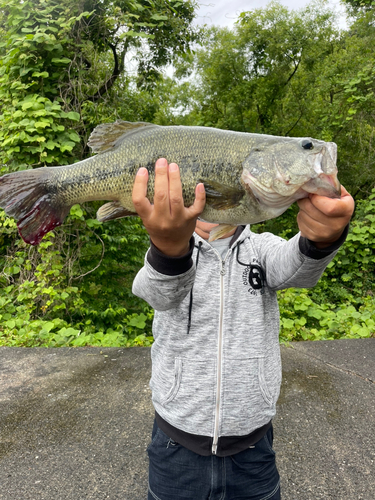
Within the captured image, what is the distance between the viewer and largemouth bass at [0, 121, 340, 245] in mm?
1327

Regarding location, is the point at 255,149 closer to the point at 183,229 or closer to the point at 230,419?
the point at 183,229

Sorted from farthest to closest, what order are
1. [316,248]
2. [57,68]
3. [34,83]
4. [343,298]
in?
1. [343,298]
2. [57,68]
3. [34,83]
4. [316,248]

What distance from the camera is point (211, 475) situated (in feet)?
5.40

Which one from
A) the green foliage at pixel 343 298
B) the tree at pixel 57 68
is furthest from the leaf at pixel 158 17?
the green foliage at pixel 343 298

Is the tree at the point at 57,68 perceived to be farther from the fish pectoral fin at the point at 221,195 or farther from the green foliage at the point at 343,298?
the green foliage at the point at 343,298

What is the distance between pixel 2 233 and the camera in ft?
18.8

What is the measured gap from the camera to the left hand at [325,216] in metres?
1.28

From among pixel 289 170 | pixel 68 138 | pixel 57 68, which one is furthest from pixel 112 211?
pixel 57 68

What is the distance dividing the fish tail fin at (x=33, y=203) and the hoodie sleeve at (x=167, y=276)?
51 cm

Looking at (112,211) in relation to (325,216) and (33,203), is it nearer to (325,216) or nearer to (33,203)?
(33,203)

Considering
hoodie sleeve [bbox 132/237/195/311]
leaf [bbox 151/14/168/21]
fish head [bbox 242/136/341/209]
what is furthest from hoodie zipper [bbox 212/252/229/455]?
leaf [bbox 151/14/168/21]

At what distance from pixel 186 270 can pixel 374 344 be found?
13.7 ft

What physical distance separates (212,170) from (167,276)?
0.46 metres

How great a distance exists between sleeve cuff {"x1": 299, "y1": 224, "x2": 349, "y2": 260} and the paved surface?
194 centimetres
